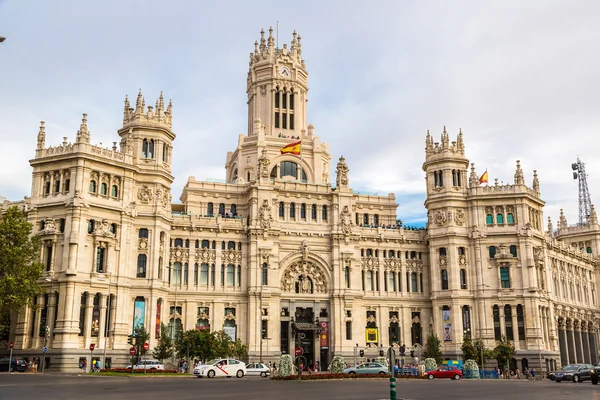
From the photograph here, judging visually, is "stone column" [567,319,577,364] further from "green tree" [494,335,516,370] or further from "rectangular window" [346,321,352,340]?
"rectangular window" [346,321,352,340]

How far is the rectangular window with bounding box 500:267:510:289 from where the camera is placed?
287ft

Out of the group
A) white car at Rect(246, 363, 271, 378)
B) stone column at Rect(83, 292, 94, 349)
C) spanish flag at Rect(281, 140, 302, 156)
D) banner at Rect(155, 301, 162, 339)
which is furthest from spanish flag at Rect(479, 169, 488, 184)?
stone column at Rect(83, 292, 94, 349)

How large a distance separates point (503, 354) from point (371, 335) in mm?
17634

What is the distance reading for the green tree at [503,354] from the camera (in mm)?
80125

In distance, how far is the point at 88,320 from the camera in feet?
230

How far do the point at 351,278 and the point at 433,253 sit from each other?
12497 mm

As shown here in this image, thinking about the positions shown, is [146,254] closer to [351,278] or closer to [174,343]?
[174,343]

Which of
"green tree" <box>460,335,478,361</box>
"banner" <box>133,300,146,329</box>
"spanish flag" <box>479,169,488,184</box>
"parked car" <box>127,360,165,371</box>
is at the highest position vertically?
"spanish flag" <box>479,169,488,184</box>

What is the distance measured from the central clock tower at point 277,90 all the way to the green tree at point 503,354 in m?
43.8

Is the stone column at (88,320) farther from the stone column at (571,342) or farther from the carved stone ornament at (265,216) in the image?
the stone column at (571,342)

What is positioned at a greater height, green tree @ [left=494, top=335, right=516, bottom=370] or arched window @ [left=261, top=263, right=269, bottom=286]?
arched window @ [left=261, top=263, right=269, bottom=286]

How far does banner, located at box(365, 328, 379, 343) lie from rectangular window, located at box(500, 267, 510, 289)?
60.2 ft

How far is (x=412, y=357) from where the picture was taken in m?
87.8

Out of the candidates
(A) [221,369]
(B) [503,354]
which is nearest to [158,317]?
(A) [221,369]
